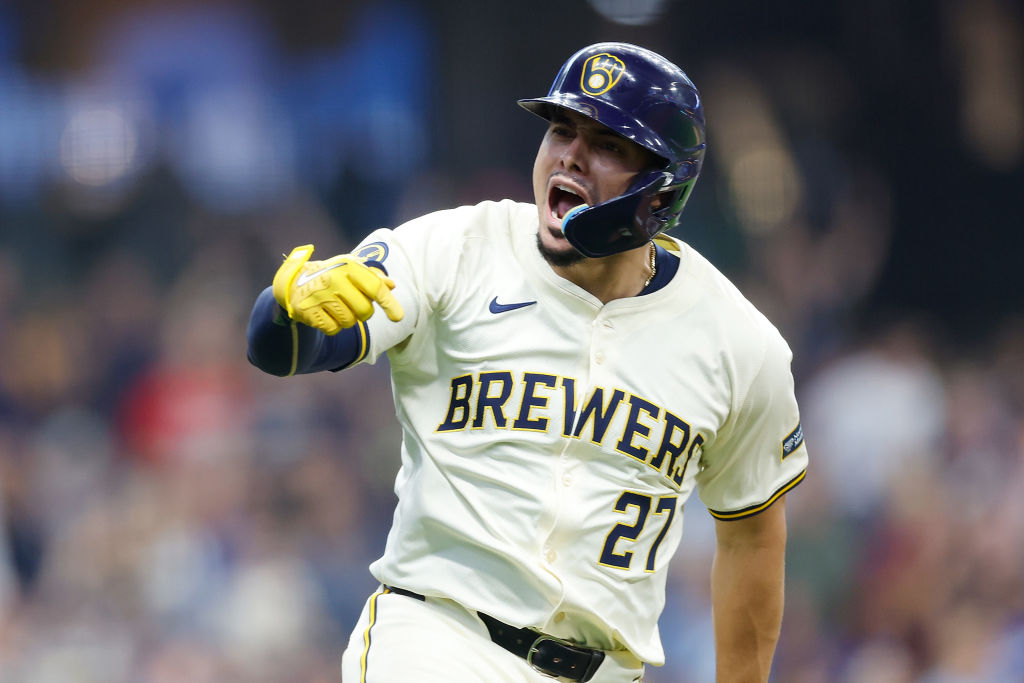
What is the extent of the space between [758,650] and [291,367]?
1.40m

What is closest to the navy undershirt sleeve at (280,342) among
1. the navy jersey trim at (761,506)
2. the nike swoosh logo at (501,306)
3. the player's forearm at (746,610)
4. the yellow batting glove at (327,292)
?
the yellow batting glove at (327,292)

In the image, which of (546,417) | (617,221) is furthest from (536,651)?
(617,221)

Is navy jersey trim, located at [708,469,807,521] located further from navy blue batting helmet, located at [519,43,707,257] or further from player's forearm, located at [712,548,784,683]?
navy blue batting helmet, located at [519,43,707,257]

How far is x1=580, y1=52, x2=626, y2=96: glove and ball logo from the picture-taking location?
2643 millimetres

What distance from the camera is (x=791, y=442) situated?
291 centimetres

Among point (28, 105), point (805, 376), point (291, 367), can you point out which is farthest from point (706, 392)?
point (28, 105)

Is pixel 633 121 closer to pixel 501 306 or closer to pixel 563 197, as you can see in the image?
pixel 563 197

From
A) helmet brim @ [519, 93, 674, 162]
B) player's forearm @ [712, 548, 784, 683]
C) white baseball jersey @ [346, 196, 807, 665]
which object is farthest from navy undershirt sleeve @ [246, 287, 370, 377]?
player's forearm @ [712, 548, 784, 683]

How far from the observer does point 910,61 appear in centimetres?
765

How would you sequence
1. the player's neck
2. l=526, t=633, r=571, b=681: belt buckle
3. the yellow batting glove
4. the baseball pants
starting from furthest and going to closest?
the player's neck, l=526, t=633, r=571, b=681: belt buckle, the baseball pants, the yellow batting glove

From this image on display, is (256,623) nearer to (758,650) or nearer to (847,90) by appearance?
(758,650)

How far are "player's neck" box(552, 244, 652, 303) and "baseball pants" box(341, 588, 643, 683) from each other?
742mm

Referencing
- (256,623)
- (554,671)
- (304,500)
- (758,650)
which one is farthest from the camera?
(304,500)

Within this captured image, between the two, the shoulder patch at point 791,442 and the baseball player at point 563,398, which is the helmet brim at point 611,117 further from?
the shoulder patch at point 791,442
